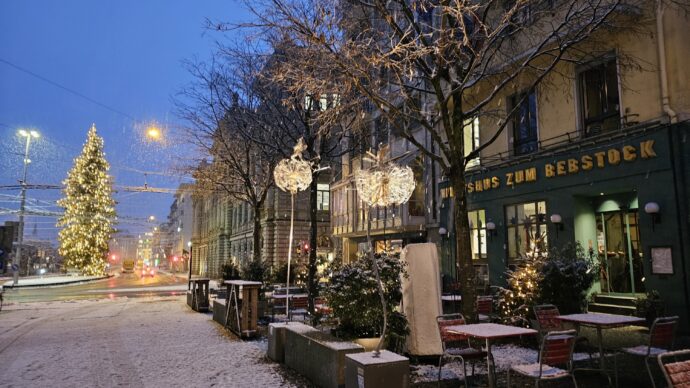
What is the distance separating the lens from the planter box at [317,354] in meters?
6.42

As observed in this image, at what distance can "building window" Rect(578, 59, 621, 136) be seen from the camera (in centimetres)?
1442

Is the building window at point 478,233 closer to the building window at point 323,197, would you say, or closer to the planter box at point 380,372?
the planter box at point 380,372

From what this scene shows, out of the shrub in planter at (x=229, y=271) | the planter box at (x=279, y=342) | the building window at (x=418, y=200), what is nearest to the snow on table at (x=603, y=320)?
the planter box at (x=279, y=342)

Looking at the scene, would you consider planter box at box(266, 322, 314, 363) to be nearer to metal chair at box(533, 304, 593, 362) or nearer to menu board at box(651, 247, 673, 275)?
metal chair at box(533, 304, 593, 362)

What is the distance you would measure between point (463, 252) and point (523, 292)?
1.79 meters

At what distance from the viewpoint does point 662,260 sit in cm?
1212

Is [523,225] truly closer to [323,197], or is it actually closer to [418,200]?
[418,200]

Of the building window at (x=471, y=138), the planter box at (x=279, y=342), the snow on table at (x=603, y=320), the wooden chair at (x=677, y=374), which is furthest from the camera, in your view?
the building window at (x=471, y=138)

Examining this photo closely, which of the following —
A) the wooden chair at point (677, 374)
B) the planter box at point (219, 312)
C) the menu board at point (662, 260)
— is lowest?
the planter box at point (219, 312)

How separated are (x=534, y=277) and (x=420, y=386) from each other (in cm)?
408

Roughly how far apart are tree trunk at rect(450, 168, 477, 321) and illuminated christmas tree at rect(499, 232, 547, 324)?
51.1 inches

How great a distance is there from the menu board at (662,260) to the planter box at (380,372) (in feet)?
32.7

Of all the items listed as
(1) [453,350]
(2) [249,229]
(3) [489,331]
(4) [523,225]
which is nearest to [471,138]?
(4) [523,225]

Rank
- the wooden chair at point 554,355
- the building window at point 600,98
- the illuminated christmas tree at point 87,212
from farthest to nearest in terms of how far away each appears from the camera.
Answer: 1. the illuminated christmas tree at point 87,212
2. the building window at point 600,98
3. the wooden chair at point 554,355
